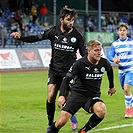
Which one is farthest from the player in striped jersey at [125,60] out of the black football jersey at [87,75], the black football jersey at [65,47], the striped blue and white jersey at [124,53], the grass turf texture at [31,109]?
the black football jersey at [87,75]

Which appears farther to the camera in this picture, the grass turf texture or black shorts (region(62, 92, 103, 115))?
the grass turf texture

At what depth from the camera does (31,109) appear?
44.9 feet

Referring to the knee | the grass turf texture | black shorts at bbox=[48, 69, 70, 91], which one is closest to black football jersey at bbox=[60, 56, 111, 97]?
the knee

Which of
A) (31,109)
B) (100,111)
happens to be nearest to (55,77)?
(100,111)

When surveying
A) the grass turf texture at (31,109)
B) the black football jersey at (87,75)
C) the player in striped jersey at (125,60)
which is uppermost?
the black football jersey at (87,75)

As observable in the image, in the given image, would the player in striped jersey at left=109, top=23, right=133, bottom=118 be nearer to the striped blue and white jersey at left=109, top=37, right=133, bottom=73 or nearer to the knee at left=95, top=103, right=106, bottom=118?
the striped blue and white jersey at left=109, top=37, right=133, bottom=73

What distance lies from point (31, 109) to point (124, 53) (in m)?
3.00

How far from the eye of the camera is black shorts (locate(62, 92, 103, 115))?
8852 millimetres

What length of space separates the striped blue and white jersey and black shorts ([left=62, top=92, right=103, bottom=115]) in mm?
3578

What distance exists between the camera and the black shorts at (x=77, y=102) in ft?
29.0

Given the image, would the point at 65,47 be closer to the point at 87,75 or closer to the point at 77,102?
the point at 87,75

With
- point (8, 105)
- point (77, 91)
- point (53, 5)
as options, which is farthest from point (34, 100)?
point (53, 5)

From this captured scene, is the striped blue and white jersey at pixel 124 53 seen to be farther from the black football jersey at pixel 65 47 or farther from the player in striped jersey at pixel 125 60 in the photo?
the black football jersey at pixel 65 47

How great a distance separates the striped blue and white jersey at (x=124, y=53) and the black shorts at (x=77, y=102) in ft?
11.7
